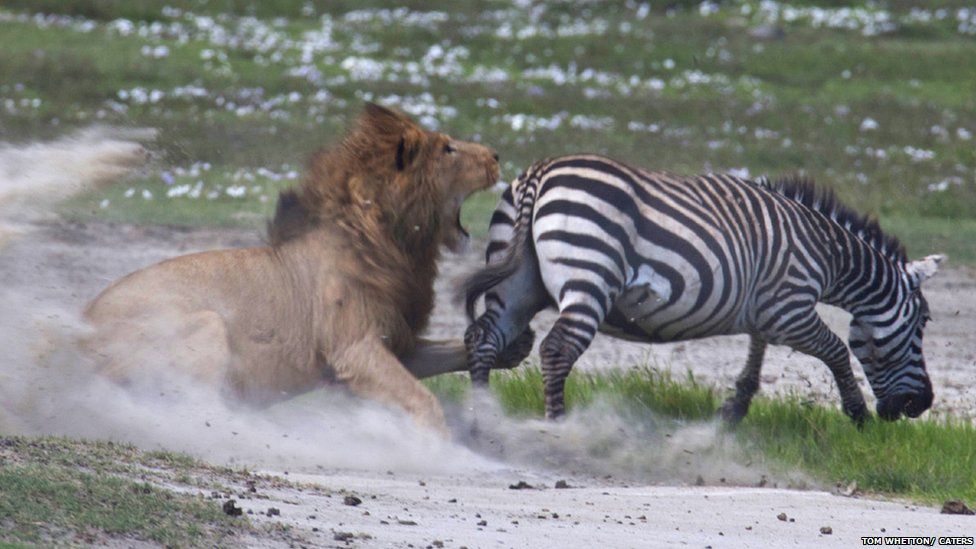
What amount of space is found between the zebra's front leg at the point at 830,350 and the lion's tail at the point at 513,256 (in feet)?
4.87

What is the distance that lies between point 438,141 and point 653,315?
4.73ft

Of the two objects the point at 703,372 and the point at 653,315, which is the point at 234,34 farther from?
the point at 653,315

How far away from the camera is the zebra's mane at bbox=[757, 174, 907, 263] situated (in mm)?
8648

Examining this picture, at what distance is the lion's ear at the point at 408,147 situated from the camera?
7.78 metres

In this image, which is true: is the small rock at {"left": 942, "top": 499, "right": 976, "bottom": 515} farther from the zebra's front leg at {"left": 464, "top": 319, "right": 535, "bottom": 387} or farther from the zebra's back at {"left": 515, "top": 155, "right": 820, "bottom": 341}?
the zebra's front leg at {"left": 464, "top": 319, "right": 535, "bottom": 387}

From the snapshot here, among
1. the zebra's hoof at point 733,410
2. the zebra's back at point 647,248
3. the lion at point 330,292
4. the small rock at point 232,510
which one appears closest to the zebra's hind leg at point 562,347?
the zebra's back at point 647,248

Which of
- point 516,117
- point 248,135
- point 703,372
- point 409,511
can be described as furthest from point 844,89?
point 409,511

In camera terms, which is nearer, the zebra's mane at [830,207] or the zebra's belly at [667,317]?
the zebra's belly at [667,317]

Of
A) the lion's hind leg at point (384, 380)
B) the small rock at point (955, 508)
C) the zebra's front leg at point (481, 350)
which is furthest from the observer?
the zebra's front leg at point (481, 350)

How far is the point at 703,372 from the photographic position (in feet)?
34.4

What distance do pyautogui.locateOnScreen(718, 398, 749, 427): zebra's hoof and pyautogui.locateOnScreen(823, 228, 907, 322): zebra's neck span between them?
31.0 inches

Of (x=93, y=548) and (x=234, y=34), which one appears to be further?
(x=234, y=34)

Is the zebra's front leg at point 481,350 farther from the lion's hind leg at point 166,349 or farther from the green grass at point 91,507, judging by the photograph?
the green grass at point 91,507

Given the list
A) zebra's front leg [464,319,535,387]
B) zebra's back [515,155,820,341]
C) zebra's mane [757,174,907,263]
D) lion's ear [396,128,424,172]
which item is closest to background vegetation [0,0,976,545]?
zebra's front leg [464,319,535,387]
